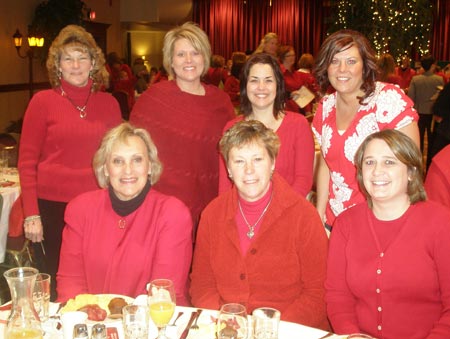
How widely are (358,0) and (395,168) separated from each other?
9.03 metres

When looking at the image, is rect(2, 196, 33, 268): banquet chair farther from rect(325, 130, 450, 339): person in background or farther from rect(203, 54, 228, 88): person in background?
rect(203, 54, 228, 88): person in background

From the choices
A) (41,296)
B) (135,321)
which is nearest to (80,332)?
(135,321)

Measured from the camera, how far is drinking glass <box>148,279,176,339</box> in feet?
5.34

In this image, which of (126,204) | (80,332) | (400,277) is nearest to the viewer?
(80,332)

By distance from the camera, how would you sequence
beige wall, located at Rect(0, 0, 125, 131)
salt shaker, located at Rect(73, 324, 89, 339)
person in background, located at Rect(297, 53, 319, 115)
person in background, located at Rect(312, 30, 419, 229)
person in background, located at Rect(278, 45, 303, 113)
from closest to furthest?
salt shaker, located at Rect(73, 324, 89, 339)
person in background, located at Rect(312, 30, 419, 229)
person in background, located at Rect(278, 45, 303, 113)
person in background, located at Rect(297, 53, 319, 115)
beige wall, located at Rect(0, 0, 125, 131)

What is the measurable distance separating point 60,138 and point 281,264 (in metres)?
1.44

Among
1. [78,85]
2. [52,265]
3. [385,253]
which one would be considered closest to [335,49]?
[385,253]

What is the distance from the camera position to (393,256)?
2.01 metres

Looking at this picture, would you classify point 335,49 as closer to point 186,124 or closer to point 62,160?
point 186,124

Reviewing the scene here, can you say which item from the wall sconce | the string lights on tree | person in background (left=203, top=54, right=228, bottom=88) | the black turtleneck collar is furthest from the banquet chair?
the string lights on tree

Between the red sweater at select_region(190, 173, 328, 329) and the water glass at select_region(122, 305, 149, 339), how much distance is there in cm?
71

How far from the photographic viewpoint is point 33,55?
1016 centimetres

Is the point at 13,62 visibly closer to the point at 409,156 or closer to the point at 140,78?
the point at 140,78

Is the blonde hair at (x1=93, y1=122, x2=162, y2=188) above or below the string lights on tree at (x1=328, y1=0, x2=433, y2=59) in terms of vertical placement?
below
